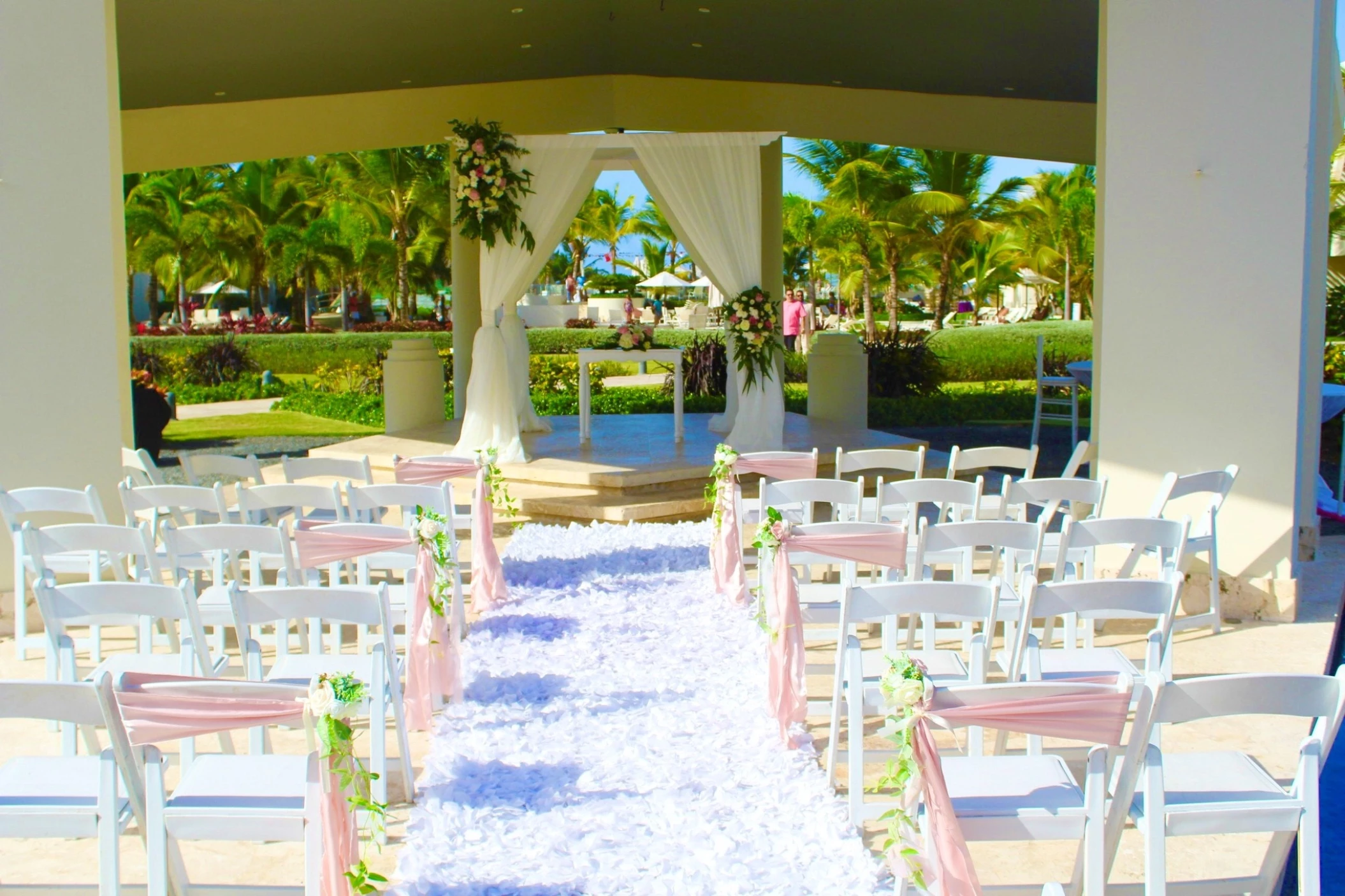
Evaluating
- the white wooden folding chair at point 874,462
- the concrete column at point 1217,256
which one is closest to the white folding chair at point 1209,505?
the concrete column at point 1217,256

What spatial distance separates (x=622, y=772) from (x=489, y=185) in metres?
6.54

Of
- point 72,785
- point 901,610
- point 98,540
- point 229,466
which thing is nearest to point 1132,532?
point 901,610

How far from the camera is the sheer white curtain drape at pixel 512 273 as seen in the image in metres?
9.35

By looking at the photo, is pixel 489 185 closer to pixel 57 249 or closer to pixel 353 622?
pixel 57 249

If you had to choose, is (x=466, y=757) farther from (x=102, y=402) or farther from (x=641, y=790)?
(x=102, y=402)

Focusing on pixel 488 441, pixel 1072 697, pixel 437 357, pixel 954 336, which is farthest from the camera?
pixel 954 336

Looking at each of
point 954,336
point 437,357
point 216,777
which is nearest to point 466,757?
point 216,777

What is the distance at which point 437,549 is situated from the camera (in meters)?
4.68

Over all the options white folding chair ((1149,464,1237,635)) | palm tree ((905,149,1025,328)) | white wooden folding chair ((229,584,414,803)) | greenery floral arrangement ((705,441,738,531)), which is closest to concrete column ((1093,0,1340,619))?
white folding chair ((1149,464,1237,635))

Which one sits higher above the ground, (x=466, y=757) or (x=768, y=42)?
(x=768, y=42)

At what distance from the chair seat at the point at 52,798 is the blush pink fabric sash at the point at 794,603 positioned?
2066mm

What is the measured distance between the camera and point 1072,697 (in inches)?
106

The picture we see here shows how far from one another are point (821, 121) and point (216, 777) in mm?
10183

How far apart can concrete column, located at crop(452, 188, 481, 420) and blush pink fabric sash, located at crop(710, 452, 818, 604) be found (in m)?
6.38
